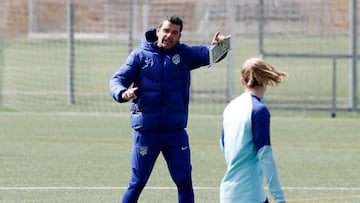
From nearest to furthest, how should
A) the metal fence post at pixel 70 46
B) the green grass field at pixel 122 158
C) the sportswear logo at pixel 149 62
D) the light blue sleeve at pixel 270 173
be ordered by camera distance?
the light blue sleeve at pixel 270 173 → the sportswear logo at pixel 149 62 → the green grass field at pixel 122 158 → the metal fence post at pixel 70 46

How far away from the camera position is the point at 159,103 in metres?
9.41

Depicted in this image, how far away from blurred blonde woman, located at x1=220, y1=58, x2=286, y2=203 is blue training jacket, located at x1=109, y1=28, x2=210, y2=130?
198 centimetres

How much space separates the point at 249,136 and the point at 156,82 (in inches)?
85.9

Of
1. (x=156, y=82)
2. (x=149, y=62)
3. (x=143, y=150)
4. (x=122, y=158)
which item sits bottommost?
(x=122, y=158)

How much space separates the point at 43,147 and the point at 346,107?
790 centimetres

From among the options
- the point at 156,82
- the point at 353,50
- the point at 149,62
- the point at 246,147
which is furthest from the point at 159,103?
the point at 353,50

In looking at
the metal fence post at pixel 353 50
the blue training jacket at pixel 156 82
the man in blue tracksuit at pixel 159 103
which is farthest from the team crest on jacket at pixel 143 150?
the metal fence post at pixel 353 50

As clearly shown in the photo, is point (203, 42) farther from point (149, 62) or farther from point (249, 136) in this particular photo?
point (249, 136)

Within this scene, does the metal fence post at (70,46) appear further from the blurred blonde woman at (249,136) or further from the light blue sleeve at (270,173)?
the light blue sleeve at (270,173)

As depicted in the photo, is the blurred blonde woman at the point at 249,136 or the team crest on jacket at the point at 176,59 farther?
the team crest on jacket at the point at 176,59

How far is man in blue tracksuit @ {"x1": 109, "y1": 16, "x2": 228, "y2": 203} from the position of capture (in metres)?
9.37

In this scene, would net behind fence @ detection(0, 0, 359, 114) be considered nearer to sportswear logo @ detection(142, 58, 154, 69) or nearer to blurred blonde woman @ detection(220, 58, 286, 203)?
sportswear logo @ detection(142, 58, 154, 69)

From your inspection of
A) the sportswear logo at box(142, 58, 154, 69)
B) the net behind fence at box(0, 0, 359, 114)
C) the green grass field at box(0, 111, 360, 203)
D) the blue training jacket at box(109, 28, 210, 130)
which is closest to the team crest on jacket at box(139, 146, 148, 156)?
the blue training jacket at box(109, 28, 210, 130)

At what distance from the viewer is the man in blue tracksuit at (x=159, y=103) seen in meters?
9.37
